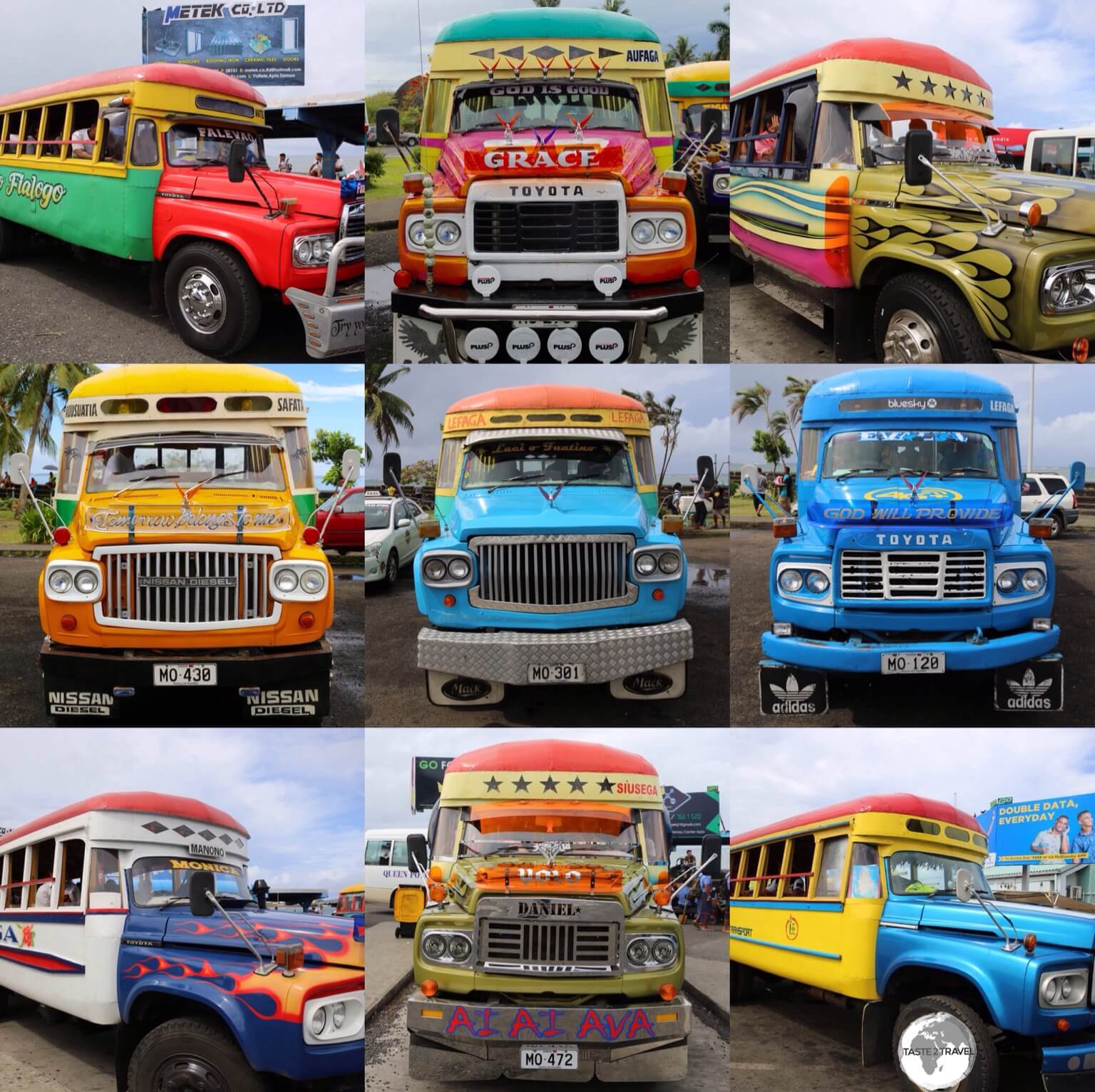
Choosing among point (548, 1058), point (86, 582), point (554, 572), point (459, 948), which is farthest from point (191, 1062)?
point (554, 572)

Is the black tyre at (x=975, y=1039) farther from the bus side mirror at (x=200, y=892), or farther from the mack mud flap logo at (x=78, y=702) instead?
the mack mud flap logo at (x=78, y=702)

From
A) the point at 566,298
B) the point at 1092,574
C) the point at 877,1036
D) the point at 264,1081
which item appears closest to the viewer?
the point at 264,1081

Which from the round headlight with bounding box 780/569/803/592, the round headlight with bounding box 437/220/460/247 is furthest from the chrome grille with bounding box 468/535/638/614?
the round headlight with bounding box 437/220/460/247

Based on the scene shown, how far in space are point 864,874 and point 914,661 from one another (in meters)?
1.28

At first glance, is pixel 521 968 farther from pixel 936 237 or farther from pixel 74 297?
pixel 74 297

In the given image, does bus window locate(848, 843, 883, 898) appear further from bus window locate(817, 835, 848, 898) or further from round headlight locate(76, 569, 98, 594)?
round headlight locate(76, 569, 98, 594)

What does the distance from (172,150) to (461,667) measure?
492cm

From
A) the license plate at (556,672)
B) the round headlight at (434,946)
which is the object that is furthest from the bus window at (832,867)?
the round headlight at (434,946)

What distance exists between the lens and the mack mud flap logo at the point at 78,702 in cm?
632

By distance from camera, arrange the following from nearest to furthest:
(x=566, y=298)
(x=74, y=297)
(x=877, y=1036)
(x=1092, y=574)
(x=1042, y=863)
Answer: (x=877, y=1036)
(x=566, y=298)
(x=1042, y=863)
(x=74, y=297)
(x=1092, y=574)

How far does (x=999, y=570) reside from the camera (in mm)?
6660

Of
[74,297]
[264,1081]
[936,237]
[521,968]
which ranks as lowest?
[264,1081]

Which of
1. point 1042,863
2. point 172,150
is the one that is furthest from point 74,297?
point 1042,863

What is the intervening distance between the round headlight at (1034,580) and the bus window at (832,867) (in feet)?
6.28
